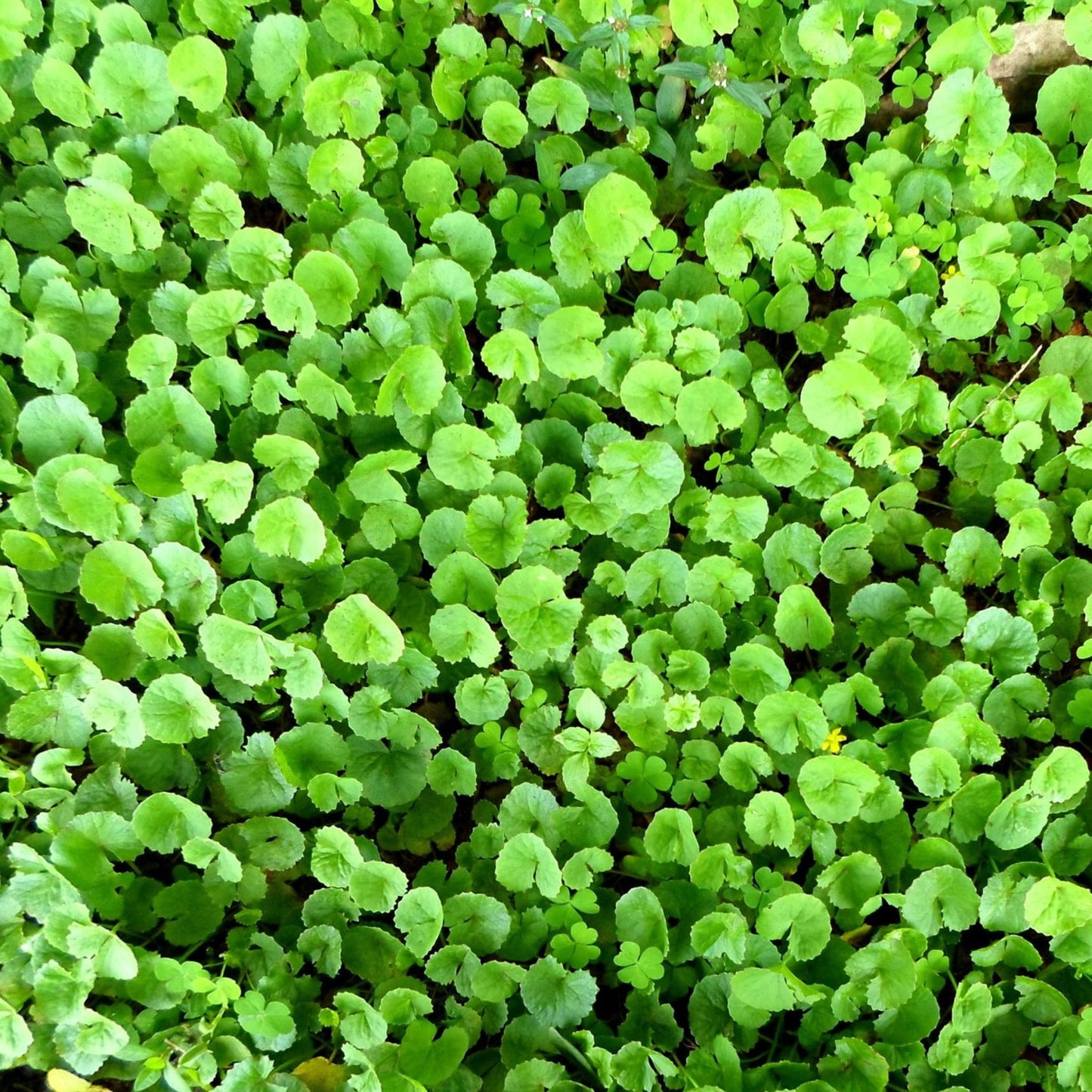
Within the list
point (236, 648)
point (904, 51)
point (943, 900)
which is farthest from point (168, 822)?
point (904, 51)

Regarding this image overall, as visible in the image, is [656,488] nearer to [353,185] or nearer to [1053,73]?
[353,185]

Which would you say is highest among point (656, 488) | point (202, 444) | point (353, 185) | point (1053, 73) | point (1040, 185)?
point (1053, 73)

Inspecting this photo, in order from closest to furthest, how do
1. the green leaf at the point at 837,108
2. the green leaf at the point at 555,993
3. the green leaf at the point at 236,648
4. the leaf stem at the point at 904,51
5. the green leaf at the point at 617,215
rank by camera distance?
1. the green leaf at the point at 555,993
2. the green leaf at the point at 236,648
3. the green leaf at the point at 617,215
4. the green leaf at the point at 837,108
5. the leaf stem at the point at 904,51

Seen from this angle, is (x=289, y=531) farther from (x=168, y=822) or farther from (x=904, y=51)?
(x=904, y=51)

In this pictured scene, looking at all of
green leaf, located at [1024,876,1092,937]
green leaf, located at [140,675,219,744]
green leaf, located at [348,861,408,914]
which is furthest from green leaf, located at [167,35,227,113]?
green leaf, located at [1024,876,1092,937]

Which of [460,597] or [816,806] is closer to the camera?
[816,806]

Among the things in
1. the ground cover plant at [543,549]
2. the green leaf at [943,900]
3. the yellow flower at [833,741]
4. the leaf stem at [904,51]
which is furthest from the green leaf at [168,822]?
the leaf stem at [904,51]

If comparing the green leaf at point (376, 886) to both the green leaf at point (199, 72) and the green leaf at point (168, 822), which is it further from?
the green leaf at point (199, 72)

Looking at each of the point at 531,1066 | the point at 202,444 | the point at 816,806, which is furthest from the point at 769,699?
the point at 202,444
